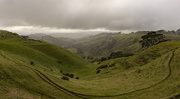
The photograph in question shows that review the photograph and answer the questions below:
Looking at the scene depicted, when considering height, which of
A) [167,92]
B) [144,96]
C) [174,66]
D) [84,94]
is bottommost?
[84,94]

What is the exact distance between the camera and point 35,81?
2564 centimetres

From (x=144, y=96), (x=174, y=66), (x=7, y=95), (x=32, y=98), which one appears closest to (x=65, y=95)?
(x=32, y=98)

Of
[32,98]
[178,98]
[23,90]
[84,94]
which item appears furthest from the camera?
[84,94]

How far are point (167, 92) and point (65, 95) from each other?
21102 mm

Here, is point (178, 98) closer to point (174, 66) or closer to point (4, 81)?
point (174, 66)

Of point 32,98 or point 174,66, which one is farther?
point 174,66

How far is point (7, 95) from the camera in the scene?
1861cm

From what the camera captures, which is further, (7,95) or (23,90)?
(23,90)

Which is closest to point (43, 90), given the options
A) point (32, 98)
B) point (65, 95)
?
point (32, 98)

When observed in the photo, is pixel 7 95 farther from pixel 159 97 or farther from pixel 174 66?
pixel 174 66

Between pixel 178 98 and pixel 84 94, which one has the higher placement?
pixel 178 98

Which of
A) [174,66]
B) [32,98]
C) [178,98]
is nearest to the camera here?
[178,98]

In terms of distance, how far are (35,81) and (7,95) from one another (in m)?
7.16

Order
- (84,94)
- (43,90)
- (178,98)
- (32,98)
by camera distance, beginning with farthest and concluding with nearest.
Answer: (84,94), (43,90), (32,98), (178,98)
